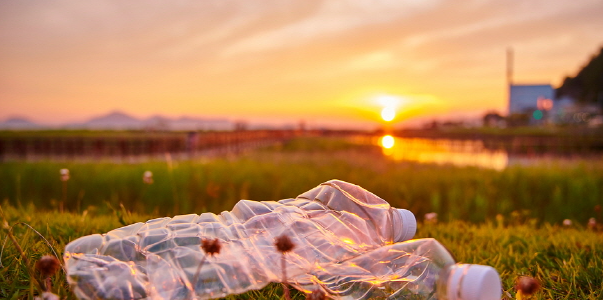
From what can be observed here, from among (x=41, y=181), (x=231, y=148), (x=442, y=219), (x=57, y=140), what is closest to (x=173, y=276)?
(x=442, y=219)

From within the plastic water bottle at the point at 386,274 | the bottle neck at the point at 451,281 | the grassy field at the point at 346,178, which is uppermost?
the bottle neck at the point at 451,281

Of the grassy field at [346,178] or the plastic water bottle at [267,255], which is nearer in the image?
the plastic water bottle at [267,255]

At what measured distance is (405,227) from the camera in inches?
84.1

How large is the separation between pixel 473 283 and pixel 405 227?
69 cm

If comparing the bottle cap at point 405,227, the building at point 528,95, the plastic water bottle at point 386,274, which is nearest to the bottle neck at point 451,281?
the plastic water bottle at point 386,274

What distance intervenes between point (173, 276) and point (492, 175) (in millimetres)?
7398

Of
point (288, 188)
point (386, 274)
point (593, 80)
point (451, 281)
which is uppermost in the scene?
point (593, 80)

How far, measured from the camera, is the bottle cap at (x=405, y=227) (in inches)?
84.3

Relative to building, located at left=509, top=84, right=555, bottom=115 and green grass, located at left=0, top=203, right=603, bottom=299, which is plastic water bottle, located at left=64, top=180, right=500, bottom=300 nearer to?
green grass, located at left=0, top=203, right=603, bottom=299

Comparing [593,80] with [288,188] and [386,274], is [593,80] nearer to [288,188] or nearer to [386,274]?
[288,188]

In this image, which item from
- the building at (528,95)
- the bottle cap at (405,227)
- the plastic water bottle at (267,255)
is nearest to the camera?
the plastic water bottle at (267,255)

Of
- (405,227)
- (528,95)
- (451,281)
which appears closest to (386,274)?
(405,227)

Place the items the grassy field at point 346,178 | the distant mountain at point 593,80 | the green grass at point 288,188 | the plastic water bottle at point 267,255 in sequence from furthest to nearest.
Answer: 1. the distant mountain at point 593,80
2. the green grass at point 288,188
3. the grassy field at point 346,178
4. the plastic water bottle at point 267,255

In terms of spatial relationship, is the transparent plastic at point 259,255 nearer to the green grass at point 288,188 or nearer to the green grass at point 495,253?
the green grass at point 495,253
